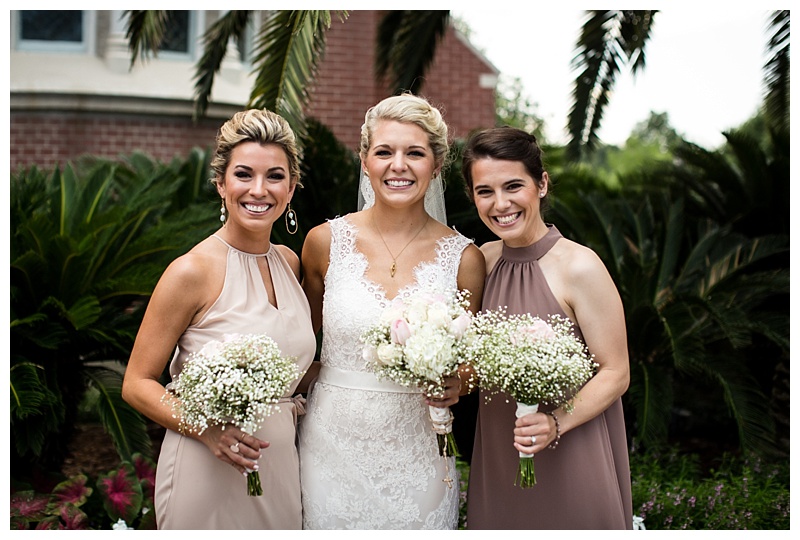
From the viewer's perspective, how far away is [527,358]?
9.08ft

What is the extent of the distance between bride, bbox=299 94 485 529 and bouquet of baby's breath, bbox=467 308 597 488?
0.55 meters

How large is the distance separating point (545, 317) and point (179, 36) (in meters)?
9.38

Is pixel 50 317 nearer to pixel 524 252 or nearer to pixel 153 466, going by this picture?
Answer: pixel 153 466

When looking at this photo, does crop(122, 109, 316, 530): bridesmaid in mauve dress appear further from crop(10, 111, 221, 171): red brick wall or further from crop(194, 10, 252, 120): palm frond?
crop(10, 111, 221, 171): red brick wall

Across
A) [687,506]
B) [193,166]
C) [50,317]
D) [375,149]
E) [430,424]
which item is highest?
[193,166]

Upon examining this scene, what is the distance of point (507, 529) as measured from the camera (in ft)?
11.1

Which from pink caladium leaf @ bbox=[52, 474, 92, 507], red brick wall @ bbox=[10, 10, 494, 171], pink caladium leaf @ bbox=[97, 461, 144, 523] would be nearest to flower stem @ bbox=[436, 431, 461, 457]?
pink caladium leaf @ bbox=[97, 461, 144, 523]

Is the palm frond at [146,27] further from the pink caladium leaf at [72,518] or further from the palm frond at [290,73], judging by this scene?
the pink caladium leaf at [72,518]

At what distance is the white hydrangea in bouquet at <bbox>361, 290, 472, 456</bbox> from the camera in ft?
9.37

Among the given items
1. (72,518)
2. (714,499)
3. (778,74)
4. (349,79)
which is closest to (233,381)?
(72,518)

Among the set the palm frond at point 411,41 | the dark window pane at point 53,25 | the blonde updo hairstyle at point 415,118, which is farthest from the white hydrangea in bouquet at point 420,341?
the dark window pane at point 53,25

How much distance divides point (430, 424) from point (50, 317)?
11.0 feet

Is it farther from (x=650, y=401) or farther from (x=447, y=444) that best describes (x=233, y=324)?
(x=650, y=401)

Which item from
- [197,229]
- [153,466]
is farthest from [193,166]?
[153,466]
